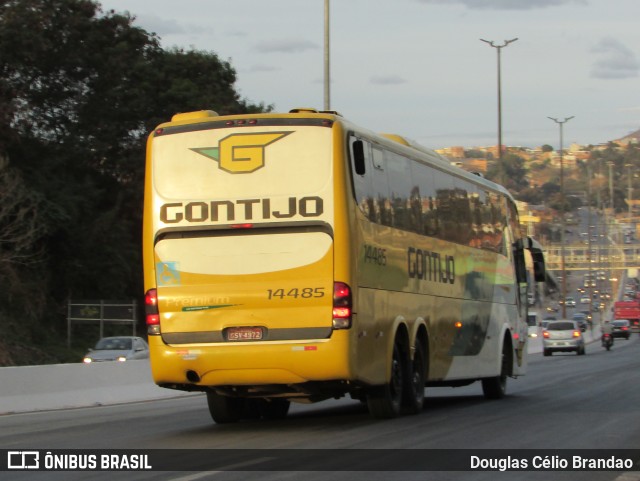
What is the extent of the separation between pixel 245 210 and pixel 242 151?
0.77 meters

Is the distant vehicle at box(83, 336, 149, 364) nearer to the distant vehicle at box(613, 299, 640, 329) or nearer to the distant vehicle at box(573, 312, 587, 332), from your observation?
the distant vehicle at box(573, 312, 587, 332)

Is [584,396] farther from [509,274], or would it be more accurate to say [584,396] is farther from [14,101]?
[14,101]

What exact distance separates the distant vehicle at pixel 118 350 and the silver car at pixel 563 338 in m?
25.4

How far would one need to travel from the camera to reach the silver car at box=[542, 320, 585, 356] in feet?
A: 195

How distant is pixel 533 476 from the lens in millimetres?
11453

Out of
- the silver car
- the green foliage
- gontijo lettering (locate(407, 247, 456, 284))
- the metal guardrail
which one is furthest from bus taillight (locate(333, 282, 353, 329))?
the silver car

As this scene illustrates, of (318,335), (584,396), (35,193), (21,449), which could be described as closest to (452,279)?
(584,396)

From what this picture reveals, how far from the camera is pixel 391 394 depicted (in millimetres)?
17812

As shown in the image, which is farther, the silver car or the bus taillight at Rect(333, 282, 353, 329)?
the silver car

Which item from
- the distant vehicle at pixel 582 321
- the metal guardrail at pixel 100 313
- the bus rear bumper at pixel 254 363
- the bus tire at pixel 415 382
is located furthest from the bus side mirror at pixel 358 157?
the distant vehicle at pixel 582 321

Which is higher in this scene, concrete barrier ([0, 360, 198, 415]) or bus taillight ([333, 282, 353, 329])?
bus taillight ([333, 282, 353, 329])

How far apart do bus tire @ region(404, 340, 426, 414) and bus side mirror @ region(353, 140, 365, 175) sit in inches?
131

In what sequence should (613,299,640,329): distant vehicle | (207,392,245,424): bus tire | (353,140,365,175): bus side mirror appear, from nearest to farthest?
(353,140,365,175): bus side mirror, (207,392,245,424): bus tire, (613,299,640,329): distant vehicle

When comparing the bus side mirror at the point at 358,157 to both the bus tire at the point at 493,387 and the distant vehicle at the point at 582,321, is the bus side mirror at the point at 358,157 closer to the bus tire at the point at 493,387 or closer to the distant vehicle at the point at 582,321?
the bus tire at the point at 493,387
